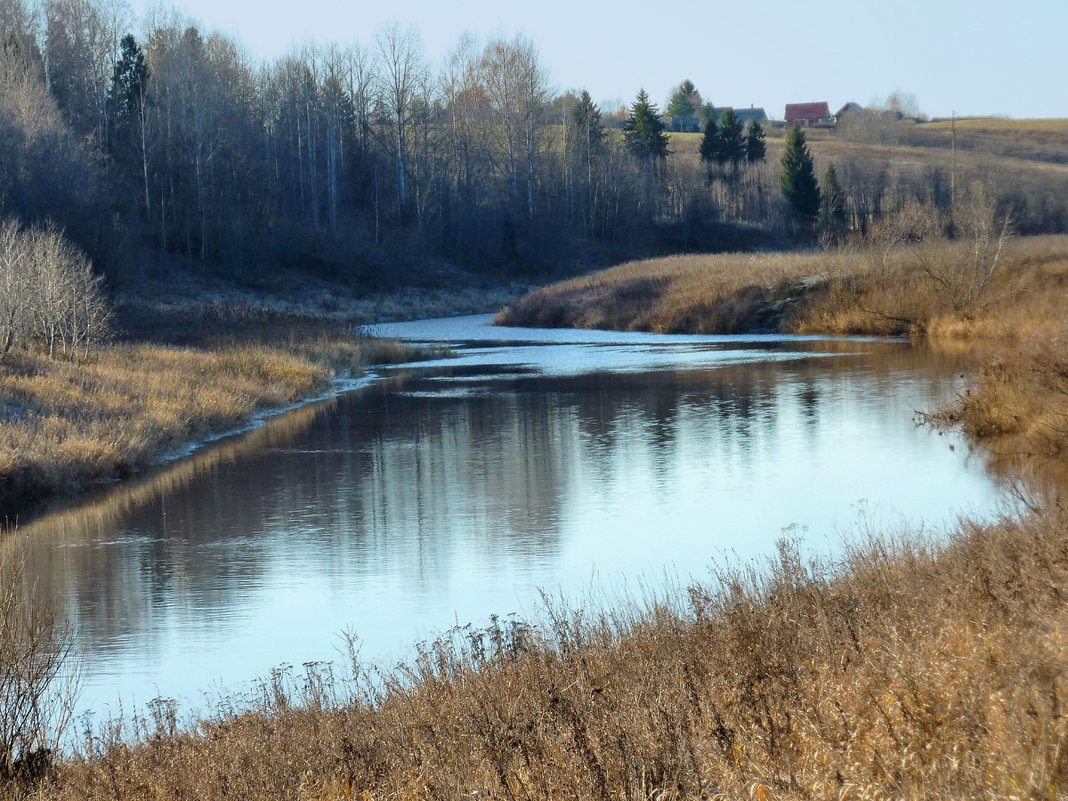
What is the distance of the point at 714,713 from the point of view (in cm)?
596

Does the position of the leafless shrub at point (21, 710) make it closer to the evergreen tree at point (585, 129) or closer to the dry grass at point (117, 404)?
the dry grass at point (117, 404)

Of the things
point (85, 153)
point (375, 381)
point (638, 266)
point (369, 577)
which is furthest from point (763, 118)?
point (369, 577)

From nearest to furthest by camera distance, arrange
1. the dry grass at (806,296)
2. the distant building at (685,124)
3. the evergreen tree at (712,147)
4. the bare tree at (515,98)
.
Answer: the dry grass at (806,296)
the bare tree at (515,98)
the evergreen tree at (712,147)
the distant building at (685,124)

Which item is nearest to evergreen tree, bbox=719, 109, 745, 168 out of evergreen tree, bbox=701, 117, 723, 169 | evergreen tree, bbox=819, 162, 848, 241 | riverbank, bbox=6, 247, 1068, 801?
evergreen tree, bbox=701, 117, 723, 169

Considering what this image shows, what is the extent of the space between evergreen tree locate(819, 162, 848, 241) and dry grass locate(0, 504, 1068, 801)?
74848 millimetres

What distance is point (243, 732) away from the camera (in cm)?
718

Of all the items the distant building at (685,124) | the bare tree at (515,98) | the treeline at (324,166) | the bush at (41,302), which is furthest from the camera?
the distant building at (685,124)

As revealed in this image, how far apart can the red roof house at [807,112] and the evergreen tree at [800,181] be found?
240 feet

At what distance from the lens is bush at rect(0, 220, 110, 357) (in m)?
25.3

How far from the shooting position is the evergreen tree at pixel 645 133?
9169cm

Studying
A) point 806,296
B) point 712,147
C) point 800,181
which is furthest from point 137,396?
point 712,147

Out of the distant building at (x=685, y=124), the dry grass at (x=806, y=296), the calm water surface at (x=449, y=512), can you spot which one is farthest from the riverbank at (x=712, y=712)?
the distant building at (x=685, y=124)

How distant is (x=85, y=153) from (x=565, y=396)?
30.2 metres

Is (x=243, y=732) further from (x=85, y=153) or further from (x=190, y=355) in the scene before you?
(x=85, y=153)
